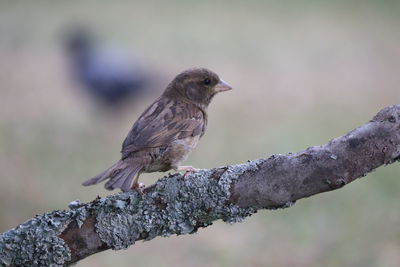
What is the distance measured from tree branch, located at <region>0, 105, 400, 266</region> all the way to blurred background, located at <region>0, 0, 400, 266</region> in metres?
2.30

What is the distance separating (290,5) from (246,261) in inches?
471

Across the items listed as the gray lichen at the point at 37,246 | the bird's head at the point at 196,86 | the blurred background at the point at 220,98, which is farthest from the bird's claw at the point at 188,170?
the blurred background at the point at 220,98

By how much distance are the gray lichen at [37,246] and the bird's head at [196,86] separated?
1.77 m

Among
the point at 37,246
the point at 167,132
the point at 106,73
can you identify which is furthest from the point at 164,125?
the point at 106,73

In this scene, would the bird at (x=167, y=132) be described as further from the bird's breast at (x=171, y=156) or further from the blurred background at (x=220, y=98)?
the blurred background at (x=220, y=98)

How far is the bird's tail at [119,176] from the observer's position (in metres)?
3.54

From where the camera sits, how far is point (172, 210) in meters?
3.27

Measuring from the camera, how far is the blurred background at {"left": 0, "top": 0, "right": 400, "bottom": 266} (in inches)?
233

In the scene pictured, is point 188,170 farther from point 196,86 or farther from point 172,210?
point 196,86

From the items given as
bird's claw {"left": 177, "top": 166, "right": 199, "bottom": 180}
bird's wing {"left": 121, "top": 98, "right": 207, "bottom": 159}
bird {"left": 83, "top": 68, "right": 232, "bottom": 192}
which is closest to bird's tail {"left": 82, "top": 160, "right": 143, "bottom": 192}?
bird {"left": 83, "top": 68, "right": 232, "bottom": 192}

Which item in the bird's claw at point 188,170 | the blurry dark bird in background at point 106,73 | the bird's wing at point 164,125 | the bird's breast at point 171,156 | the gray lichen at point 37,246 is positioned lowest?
the gray lichen at point 37,246

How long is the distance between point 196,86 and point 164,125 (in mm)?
686

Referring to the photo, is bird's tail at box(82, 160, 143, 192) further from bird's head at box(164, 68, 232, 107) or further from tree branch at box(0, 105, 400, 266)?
bird's head at box(164, 68, 232, 107)

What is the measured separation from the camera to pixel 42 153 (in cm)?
782
